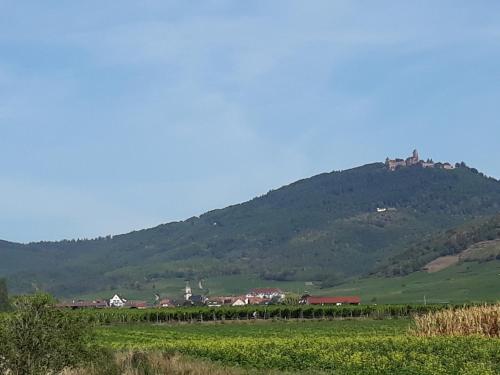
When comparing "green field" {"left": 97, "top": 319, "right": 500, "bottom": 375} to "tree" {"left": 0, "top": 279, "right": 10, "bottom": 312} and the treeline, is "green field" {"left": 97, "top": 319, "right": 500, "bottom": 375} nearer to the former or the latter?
the treeline

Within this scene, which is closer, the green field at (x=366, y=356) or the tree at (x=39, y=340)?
the tree at (x=39, y=340)

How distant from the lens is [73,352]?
84.0 feet

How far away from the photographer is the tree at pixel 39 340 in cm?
2467

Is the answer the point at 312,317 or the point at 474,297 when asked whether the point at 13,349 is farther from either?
the point at 474,297

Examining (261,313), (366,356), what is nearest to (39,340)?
(366,356)

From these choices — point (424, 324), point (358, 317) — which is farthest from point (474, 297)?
point (424, 324)

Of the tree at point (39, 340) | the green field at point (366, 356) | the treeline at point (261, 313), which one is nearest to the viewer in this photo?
the tree at point (39, 340)

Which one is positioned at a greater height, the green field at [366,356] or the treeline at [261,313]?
the treeline at [261,313]

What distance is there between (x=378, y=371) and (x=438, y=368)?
7.16 feet

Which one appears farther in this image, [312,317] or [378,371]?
[312,317]

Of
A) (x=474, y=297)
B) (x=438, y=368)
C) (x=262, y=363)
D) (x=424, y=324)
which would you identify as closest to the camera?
(x=438, y=368)

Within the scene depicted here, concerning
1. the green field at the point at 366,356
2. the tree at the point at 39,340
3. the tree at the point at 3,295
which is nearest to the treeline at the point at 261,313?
the tree at the point at 3,295

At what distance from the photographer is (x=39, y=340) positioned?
2498 cm

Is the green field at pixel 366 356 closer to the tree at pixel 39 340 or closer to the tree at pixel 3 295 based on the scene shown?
the tree at pixel 39 340
